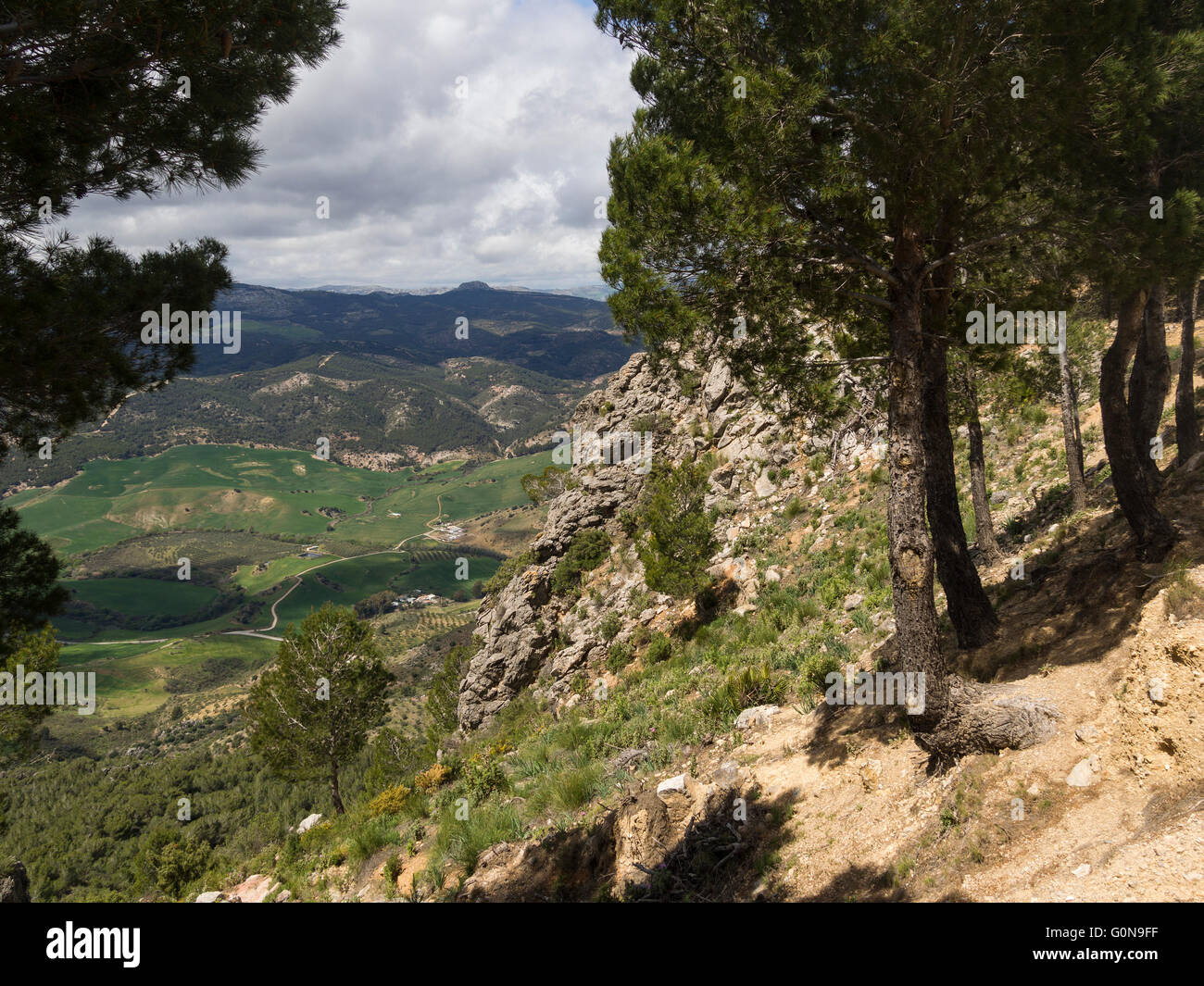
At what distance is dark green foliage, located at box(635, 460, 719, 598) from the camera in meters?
19.0

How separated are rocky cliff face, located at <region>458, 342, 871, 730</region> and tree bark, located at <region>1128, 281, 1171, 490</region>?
10800 mm

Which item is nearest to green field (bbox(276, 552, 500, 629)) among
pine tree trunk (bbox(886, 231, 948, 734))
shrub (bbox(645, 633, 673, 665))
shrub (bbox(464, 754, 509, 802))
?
shrub (bbox(645, 633, 673, 665))

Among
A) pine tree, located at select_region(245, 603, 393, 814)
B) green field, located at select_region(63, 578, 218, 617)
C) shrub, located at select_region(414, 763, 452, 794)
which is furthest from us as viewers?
green field, located at select_region(63, 578, 218, 617)

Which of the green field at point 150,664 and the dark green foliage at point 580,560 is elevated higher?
the dark green foliage at point 580,560

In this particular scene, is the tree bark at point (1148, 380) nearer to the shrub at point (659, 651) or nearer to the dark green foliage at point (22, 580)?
the shrub at point (659, 651)

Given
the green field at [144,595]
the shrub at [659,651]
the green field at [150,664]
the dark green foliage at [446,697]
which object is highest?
the shrub at [659,651]

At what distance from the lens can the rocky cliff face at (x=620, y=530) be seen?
22594 mm

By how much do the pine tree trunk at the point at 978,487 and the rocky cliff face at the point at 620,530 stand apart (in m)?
7.18

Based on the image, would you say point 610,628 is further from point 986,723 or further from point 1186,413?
point 1186,413

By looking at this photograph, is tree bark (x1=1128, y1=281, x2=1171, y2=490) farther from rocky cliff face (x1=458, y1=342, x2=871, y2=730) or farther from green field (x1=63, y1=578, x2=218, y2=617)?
green field (x1=63, y1=578, x2=218, y2=617)

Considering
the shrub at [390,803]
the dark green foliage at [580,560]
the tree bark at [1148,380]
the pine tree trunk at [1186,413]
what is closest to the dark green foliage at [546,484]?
the dark green foliage at [580,560]

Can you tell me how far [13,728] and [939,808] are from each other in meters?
21.3

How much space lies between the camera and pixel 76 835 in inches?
2201

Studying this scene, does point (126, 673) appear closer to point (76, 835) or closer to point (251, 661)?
point (251, 661)
